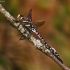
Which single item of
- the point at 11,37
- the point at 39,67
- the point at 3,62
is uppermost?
the point at 11,37

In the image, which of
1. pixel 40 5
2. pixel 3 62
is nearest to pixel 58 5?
pixel 40 5

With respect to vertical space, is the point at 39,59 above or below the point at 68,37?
below

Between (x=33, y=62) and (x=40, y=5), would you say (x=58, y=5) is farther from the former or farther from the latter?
(x=33, y=62)

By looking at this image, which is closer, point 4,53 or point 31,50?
point 4,53

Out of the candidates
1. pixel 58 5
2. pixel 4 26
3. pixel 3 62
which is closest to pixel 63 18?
pixel 58 5

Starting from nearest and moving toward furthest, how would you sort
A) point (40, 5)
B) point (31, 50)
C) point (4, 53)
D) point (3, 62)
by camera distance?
point (3, 62), point (4, 53), point (31, 50), point (40, 5)

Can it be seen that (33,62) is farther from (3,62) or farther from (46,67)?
(3,62)

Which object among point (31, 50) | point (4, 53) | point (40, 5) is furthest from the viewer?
point (40, 5)
